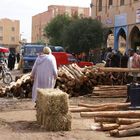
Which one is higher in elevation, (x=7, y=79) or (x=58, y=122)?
(x=58, y=122)

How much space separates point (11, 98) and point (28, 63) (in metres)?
18.1

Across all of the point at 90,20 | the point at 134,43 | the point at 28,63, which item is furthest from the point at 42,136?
Answer: the point at 90,20

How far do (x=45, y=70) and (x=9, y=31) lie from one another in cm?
13540

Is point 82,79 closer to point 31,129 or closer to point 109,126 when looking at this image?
point 31,129

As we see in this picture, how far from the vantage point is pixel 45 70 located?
13844 mm

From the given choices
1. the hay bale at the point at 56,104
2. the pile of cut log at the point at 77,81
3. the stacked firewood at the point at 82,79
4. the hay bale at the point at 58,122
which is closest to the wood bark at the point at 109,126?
the hay bale at the point at 58,122

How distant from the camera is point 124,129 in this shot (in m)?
10.5

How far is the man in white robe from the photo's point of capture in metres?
13.8

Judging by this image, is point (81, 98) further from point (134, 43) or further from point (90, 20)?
point (90, 20)

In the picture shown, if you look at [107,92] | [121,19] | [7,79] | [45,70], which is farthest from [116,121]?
[121,19]

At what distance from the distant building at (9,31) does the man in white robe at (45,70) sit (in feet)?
436

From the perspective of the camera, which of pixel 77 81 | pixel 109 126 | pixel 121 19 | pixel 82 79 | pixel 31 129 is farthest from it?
pixel 121 19

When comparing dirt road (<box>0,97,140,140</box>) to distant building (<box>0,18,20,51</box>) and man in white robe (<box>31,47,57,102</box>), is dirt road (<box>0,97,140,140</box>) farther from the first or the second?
distant building (<box>0,18,20,51</box>)

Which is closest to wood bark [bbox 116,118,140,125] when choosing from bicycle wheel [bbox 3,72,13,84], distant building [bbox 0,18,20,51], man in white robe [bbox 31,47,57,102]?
man in white robe [bbox 31,47,57,102]
